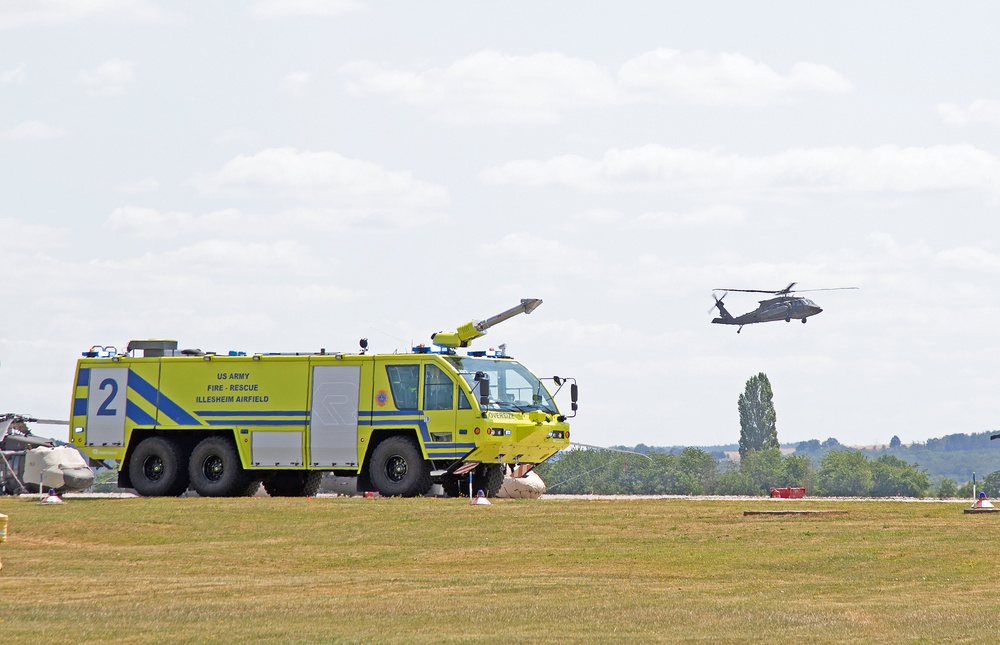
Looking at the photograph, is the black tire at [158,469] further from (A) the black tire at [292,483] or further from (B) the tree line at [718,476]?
(B) the tree line at [718,476]

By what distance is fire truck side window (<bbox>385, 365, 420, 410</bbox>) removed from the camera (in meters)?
33.6

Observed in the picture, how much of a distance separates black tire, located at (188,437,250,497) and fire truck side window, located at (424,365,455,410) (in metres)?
4.65

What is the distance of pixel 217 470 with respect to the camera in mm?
35188

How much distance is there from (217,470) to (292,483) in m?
1.87

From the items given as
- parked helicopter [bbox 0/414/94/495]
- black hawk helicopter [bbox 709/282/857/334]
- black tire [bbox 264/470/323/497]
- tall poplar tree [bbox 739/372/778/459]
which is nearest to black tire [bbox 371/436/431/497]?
black tire [bbox 264/470/323/497]

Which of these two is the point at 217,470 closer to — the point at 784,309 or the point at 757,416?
the point at 784,309

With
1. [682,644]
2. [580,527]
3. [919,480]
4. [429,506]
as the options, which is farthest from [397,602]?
[919,480]

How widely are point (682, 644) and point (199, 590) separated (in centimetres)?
740

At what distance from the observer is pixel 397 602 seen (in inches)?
760

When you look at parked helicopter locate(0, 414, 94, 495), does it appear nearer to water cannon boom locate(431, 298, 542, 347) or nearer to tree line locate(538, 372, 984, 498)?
water cannon boom locate(431, 298, 542, 347)

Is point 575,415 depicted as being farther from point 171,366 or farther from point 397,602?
point 397,602

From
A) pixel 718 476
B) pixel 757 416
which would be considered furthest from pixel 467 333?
pixel 757 416

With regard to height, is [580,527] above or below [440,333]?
below

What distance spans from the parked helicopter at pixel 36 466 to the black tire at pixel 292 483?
4441 mm
